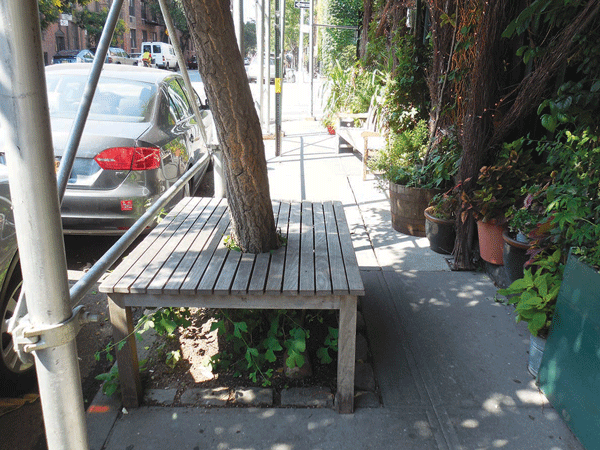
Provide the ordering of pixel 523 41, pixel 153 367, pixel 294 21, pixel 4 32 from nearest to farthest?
pixel 4 32
pixel 153 367
pixel 523 41
pixel 294 21

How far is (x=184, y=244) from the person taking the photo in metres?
3.47

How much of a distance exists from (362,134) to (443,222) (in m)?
3.48

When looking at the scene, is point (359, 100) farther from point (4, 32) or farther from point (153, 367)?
point (4, 32)

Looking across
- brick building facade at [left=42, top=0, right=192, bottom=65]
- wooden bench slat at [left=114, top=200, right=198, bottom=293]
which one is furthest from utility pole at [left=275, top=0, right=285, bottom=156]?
brick building facade at [left=42, top=0, right=192, bottom=65]

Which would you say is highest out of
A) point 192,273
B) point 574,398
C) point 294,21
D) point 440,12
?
point 294,21

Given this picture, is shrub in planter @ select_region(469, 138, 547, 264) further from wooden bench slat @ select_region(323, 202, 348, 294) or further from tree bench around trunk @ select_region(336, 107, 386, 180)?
tree bench around trunk @ select_region(336, 107, 386, 180)

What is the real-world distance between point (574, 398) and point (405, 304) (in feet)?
5.40

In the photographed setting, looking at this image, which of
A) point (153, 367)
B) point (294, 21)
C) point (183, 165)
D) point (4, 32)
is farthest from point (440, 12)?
point (294, 21)

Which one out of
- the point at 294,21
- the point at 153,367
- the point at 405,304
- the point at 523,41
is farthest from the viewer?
the point at 294,21

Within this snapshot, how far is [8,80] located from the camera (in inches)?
50.1

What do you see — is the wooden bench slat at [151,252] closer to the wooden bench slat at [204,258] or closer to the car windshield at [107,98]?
the wooden bench slat at [204,258]

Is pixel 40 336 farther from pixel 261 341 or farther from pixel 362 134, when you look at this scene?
pixel 362 134

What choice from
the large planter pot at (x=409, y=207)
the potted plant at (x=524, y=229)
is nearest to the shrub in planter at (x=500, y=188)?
the potted plant at (x=524, y=229)

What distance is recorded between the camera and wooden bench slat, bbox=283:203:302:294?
111 inches
